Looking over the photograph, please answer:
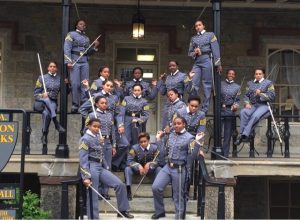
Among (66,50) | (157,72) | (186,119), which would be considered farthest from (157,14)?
(186,119)

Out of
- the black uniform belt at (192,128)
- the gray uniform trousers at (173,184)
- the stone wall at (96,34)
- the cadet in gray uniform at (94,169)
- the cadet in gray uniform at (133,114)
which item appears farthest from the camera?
the stone wall at (96,34)

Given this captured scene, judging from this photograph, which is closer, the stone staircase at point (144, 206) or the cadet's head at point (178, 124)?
the cadet's head at point (178, 124)

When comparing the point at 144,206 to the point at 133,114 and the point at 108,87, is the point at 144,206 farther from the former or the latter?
the point at 108,87

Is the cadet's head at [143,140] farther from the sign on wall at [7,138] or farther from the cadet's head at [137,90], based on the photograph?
the sign on wall at [7,138]

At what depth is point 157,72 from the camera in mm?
13328

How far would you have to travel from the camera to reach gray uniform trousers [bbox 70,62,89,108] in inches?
400

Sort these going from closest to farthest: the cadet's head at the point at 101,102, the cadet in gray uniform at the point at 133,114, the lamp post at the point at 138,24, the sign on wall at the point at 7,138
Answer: the sign on wall at the point at 7,138, the cadet's head at the point at 101,102, the cadet in gray uniform at the point at 133,114, the lamp post at the point at 138,24

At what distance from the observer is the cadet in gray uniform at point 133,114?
32.7 ft

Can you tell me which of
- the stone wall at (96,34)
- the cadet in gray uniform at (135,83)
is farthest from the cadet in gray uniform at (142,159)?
the stone wall at (96,34)

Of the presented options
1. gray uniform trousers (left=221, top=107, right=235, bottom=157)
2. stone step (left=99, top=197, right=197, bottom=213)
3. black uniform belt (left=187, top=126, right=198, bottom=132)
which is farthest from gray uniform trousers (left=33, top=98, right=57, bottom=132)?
gray uniform trousers (left=221, top=107, right=235, bottom=157)

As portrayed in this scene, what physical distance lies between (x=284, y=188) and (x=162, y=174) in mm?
6022

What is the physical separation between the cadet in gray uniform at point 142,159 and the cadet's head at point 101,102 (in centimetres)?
81

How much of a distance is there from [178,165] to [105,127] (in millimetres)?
1521

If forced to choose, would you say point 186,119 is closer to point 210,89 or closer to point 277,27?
point 210,89
